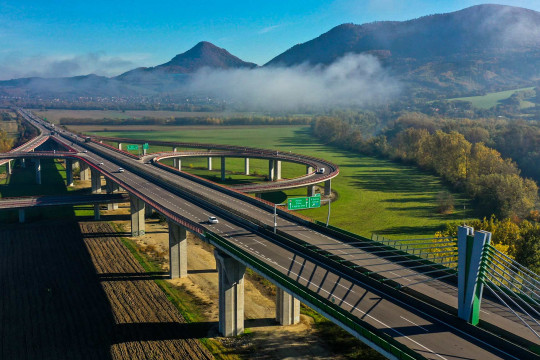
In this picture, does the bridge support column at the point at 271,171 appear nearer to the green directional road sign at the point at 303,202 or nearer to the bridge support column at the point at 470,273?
the green directional road sign at the point at 303,202

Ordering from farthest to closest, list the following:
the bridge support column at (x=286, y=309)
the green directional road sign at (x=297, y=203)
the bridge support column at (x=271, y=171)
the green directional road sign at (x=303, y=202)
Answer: the bridge support column at (x=271, y=171) < the green directional road sign at (x=303, y=202) < the green directional road sign at (x=297, y=203) < the bridge support column at (x=286, y=309)

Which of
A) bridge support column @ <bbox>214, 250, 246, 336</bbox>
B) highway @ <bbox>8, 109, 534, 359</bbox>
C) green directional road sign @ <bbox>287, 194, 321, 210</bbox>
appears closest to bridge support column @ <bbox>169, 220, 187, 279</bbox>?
highway @ <bbox>8, 109, 534, 359</bbox>

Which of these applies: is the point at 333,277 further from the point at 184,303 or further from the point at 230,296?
the point at 184,303

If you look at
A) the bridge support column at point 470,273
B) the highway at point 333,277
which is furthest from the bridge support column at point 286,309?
the bridge support column at point 470,273

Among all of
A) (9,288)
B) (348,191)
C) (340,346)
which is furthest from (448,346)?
(348,191)

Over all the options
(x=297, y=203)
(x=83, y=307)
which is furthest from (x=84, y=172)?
(x=297, y=203)

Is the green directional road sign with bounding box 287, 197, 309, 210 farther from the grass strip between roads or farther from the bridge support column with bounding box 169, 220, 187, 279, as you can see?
the grass strip between roads
